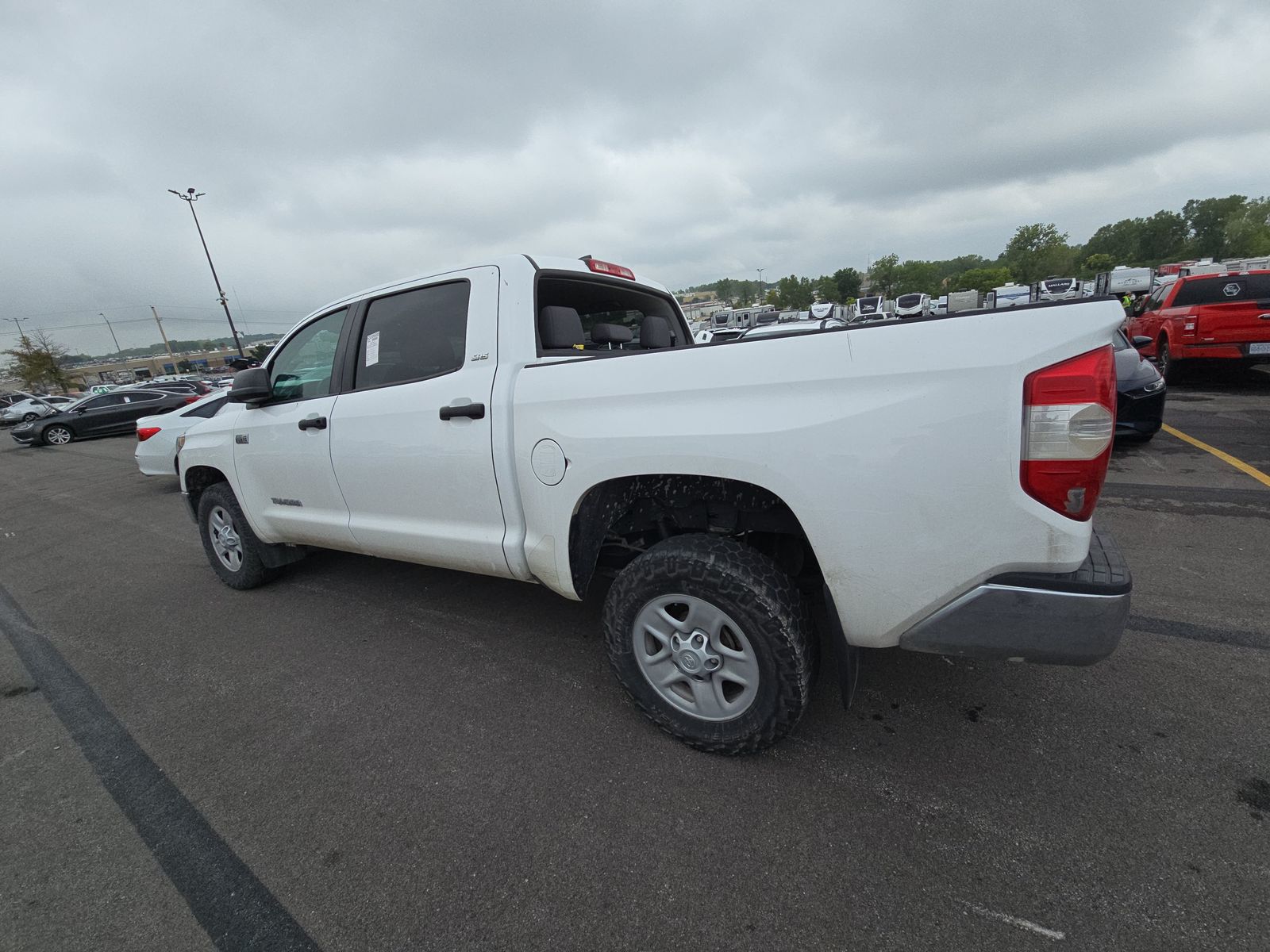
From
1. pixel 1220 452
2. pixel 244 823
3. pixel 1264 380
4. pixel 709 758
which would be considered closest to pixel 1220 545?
pixel 1220 452

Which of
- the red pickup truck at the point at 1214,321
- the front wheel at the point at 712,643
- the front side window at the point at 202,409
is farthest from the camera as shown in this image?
the front side window at the point at 202,409

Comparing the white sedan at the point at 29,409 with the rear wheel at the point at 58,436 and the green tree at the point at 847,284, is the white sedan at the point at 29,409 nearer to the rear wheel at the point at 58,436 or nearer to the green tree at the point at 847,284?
the rear wheel at the point at 58,436

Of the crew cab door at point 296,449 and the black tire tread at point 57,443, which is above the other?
the crew cab door at point 296,449

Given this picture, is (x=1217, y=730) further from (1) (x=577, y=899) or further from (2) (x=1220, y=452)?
(2) (x=1220, y=452)

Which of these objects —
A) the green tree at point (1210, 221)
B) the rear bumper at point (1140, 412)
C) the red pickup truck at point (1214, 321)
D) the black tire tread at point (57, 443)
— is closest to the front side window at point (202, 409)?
the rear bumper at point (1140, 412)

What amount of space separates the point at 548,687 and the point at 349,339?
2098 millimetres

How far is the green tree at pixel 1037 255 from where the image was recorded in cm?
7400

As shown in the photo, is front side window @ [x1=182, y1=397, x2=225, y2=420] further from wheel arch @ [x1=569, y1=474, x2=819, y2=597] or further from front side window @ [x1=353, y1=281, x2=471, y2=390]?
wheel arch @ [x1=569, y1=474, x2=819, y2=597]

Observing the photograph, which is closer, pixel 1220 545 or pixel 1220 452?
pixel 1220 545

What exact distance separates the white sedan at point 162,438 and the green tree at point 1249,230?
99202 millimetres

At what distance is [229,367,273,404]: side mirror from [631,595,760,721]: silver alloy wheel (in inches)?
101

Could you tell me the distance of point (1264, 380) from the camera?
9188 mm

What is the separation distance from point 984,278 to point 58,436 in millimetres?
90961

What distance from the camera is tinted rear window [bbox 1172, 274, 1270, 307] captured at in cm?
820
